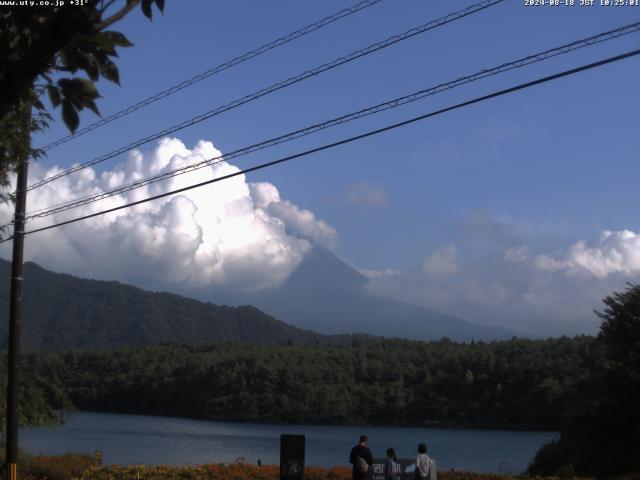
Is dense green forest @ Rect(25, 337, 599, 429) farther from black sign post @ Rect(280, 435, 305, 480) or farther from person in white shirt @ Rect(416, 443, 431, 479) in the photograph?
black sign post @ Rect(280, 435, 305, 480)

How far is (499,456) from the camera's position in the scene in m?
42.3

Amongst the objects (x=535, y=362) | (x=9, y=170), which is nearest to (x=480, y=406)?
(x=535, y=362)

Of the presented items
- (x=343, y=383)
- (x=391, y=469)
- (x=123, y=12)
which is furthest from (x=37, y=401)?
(x=343, y=383)

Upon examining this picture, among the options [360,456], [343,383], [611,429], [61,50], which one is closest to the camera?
[61,50]

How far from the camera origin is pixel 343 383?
83688 mm

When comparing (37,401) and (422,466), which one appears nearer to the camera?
(422,466)

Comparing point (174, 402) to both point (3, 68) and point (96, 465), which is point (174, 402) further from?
point (3, 68)

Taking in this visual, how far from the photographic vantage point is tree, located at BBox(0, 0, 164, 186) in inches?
157

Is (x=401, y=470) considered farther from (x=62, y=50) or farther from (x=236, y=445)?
(x=236, y=445)

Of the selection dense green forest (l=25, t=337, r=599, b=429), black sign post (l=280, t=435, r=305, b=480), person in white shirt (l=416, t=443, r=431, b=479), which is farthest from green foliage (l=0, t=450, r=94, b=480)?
dense green forest (l=25, t=337, r=599, b=429)

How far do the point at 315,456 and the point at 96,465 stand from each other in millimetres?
16965

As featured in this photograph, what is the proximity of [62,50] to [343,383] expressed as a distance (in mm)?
80832

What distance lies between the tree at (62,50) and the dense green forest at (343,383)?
56.1 metres

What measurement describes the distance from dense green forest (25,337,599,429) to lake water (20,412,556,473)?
4.65 meters
